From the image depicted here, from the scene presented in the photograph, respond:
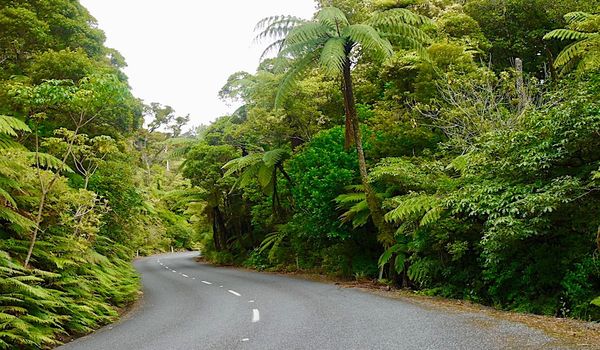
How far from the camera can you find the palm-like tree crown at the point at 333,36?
452 inches

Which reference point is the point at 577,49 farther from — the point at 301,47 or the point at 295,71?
the point at 295,71

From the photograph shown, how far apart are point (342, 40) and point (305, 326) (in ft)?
24.8

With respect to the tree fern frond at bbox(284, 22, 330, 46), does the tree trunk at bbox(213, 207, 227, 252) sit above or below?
below

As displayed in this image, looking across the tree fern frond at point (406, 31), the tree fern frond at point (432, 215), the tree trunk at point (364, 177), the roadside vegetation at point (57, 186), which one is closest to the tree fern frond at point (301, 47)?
the tree trunk at point (364, 177)

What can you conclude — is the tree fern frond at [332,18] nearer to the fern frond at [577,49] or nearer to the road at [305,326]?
the fern frond at [577,49]

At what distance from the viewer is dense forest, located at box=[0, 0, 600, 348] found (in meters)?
8.15

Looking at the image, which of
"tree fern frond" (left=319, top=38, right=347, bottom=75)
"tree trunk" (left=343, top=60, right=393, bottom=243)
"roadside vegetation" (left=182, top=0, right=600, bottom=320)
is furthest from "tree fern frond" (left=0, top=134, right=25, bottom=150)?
"tree trunk" (left=343, top=60, right=393, bottom=243)

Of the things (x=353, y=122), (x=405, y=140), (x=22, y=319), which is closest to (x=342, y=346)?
(x=22, y=319)

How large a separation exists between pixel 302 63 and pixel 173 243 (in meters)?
43.5

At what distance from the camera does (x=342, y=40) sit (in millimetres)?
11953

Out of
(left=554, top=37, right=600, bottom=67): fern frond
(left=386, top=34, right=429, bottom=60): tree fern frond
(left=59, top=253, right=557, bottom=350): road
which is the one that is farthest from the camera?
(left=386, top=34, right=429, bottom=60): tree fern frond

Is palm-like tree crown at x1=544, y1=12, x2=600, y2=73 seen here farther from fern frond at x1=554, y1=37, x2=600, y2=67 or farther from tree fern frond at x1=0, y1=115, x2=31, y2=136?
tree fern frond at x1=0, y1=115, x2=31, y2=136

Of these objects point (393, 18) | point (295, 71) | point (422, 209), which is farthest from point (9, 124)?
point (393, 18)

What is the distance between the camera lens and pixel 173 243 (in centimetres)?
5231
